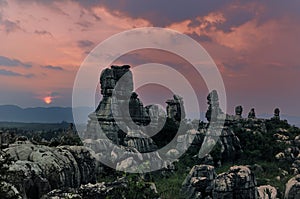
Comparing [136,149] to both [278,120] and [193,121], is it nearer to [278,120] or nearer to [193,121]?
[193,121]

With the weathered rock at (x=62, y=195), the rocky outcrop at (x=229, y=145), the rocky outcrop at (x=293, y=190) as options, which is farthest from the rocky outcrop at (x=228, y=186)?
the rocky outcrop at (x=229, y=145)

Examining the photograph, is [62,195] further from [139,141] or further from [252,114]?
[252,114]

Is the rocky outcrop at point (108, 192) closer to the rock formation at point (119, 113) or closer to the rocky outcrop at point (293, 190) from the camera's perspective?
the rocky outcrop at point (293, 190)

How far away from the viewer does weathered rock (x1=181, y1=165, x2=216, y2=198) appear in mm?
37000

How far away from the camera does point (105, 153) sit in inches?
1895

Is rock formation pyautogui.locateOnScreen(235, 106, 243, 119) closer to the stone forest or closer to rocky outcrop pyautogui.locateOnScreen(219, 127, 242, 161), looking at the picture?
the stone forest

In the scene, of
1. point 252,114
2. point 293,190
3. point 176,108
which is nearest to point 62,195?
point 293,190

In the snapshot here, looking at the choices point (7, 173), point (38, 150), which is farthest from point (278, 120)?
point (7, 173)

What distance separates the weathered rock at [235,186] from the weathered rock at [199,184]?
277 centimetres

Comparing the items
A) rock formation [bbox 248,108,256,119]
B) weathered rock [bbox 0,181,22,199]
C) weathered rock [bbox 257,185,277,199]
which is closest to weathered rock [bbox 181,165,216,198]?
weathered rock [bbox 257,185,277,199]

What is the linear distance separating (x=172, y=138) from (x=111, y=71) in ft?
45.7

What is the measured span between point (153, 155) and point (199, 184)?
14.4m

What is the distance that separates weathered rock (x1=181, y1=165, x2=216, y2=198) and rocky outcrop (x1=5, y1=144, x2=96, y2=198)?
9633 mm

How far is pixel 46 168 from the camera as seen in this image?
2681 cm
